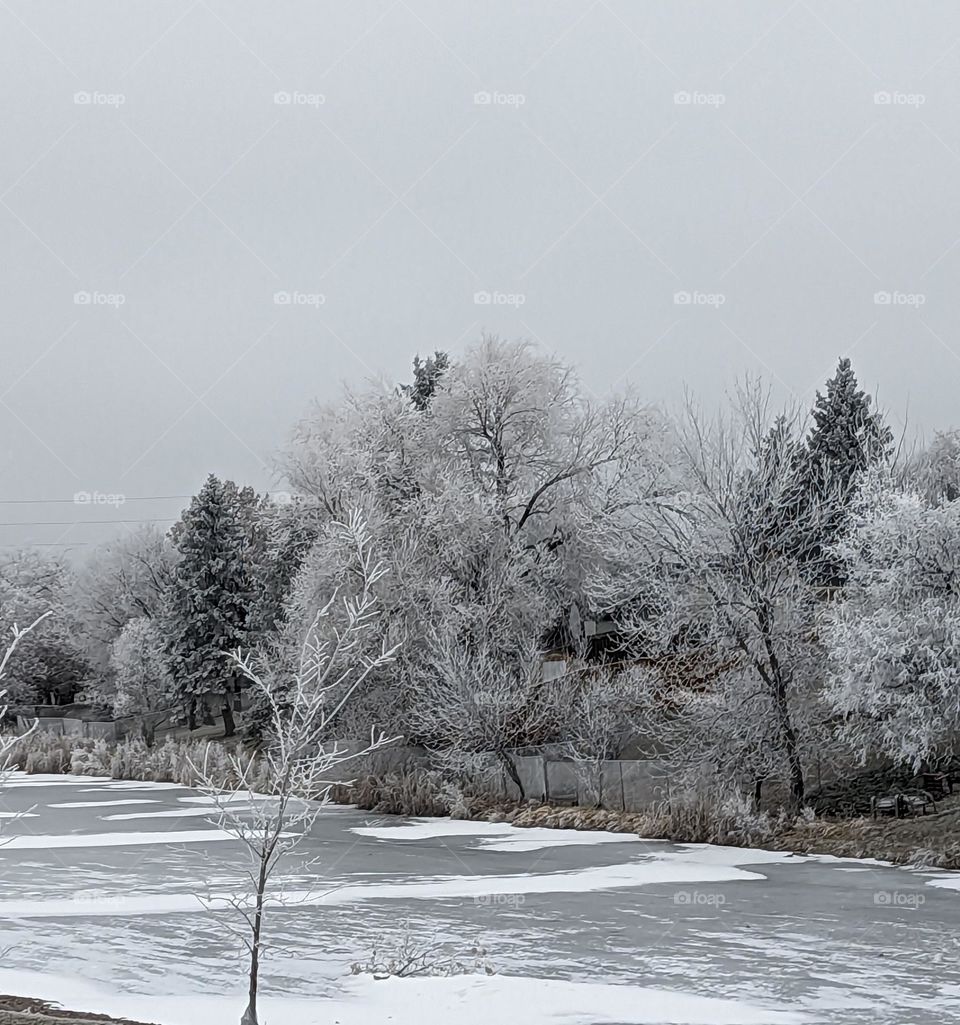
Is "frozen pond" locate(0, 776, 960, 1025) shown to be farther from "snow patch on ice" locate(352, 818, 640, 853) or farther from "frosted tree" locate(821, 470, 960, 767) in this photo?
"frosted tree" locate(821, 470, 960, 767)

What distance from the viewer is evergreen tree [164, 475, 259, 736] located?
50125mm

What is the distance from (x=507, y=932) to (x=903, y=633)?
31.4 feet

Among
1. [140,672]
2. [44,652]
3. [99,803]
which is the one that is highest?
[44,652]

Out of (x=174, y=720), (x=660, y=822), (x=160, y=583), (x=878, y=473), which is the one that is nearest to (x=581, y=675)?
(x=660, y=822)

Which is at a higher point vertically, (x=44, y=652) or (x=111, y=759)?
(x=44, y=652)

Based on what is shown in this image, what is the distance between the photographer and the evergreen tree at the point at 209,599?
50.1 meters

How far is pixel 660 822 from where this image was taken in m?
23.2

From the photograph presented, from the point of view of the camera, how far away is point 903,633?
66.9 ft

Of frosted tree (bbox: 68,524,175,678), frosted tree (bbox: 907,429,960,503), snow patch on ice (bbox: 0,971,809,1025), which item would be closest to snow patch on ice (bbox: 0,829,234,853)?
snow patch on ice (bbox: 0,971,809,1025)

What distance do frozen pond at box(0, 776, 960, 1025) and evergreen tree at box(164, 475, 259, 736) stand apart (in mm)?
26218

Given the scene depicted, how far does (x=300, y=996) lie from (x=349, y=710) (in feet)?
65.3

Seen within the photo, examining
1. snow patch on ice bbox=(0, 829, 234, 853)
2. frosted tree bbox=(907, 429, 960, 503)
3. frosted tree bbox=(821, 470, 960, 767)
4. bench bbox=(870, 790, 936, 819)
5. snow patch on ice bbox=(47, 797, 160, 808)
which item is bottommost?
snow patch on ice bbox=(0, 829, 234, 853)

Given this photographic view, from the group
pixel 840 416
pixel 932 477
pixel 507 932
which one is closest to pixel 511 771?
pixel 932 477

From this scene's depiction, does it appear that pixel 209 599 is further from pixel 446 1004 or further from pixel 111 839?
pixel 446 1004
